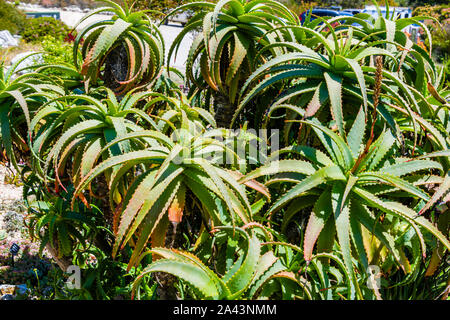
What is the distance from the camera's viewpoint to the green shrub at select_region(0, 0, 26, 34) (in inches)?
582

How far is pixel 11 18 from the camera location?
1545cm

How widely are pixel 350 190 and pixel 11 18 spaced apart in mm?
17372

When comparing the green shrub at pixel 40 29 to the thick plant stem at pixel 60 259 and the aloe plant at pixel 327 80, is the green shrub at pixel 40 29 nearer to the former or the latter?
the thick plant stem at pixel 60 259

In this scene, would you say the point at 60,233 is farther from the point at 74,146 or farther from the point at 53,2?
the point at 53,2

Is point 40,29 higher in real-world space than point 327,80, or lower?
lower

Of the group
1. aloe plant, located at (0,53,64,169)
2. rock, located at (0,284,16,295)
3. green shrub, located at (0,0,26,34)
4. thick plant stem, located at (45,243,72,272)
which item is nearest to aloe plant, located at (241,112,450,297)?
aloe plant, located at (0,53,64,169)

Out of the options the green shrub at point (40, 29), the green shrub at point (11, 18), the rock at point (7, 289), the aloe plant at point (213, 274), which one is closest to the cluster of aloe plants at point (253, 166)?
the aloe plant at point (213, 274)

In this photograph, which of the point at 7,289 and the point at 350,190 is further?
the point at 7,289

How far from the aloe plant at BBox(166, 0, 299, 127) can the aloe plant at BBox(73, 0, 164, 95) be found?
0.46 feet

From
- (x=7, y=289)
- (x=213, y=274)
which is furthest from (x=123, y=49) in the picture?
(x=7, y=289)

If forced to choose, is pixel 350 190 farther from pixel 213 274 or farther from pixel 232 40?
pixel 232 40

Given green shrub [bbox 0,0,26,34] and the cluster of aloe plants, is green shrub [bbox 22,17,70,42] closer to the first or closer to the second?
green shrub [bbox 0,0,26,34]

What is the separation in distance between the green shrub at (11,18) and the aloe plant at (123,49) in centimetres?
1518

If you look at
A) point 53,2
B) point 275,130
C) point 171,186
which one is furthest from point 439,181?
point 53,2
